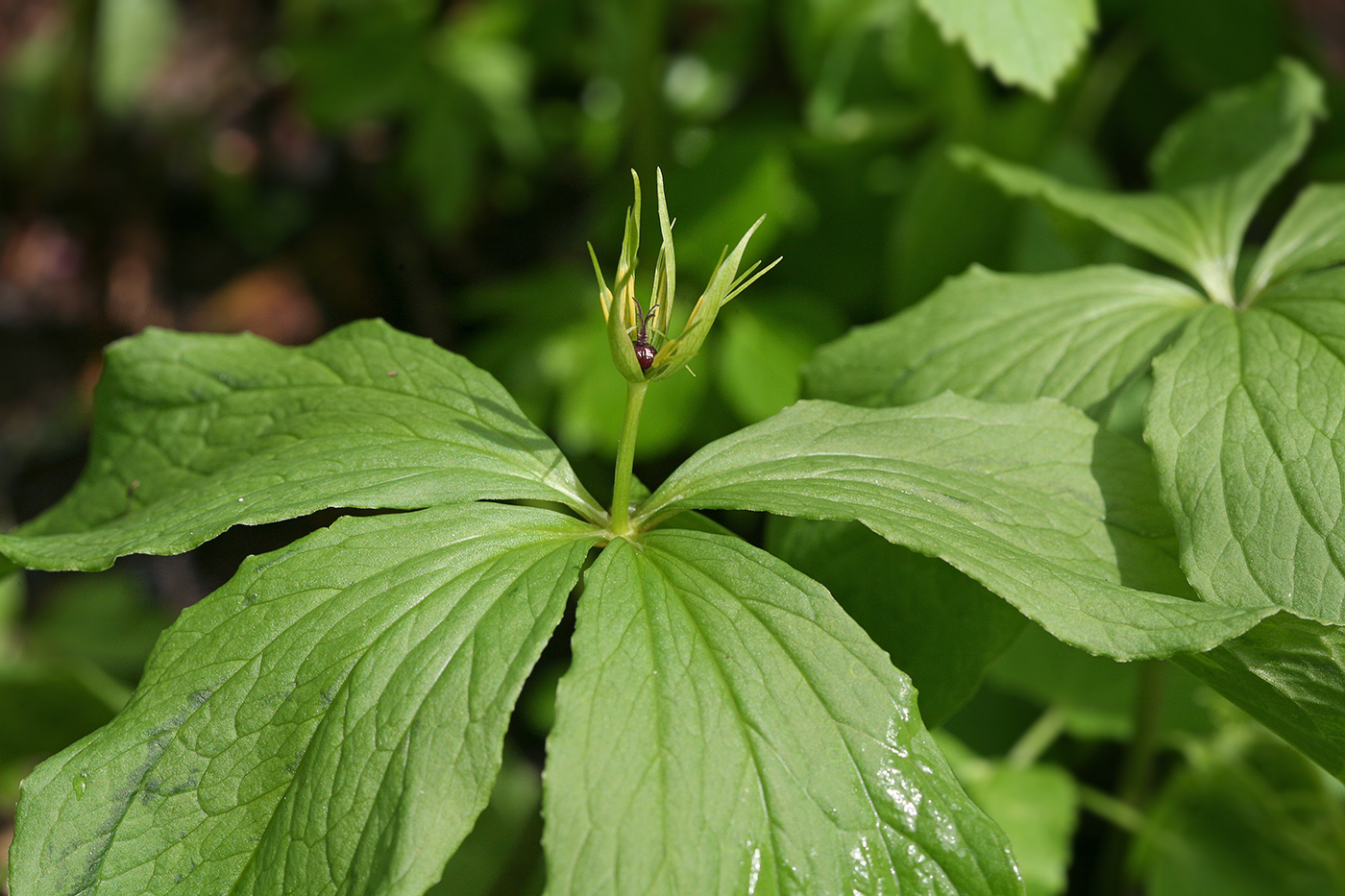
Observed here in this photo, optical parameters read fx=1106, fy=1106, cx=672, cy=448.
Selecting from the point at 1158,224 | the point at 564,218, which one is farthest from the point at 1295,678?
the point at 564,218

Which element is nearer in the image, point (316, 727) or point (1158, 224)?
point (316, 727)

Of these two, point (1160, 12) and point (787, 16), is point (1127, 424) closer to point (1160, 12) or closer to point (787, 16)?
point (1160, 12)

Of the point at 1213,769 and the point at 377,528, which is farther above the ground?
the point at 377,528

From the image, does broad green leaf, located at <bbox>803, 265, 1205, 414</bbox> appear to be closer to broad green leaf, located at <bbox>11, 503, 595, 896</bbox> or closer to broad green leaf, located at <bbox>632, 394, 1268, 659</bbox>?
broad green leaf, located at <bbox>632, 394, 1268, 659</bbox>

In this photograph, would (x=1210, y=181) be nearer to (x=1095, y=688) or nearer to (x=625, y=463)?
(x=1095, y=688)

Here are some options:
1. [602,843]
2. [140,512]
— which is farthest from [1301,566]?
[140,512]

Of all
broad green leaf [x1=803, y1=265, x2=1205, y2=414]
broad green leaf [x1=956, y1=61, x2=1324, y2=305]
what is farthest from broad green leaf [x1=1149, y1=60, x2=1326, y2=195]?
broad green leaf [x1=803, y1=265, x2=1205, y2=414]
